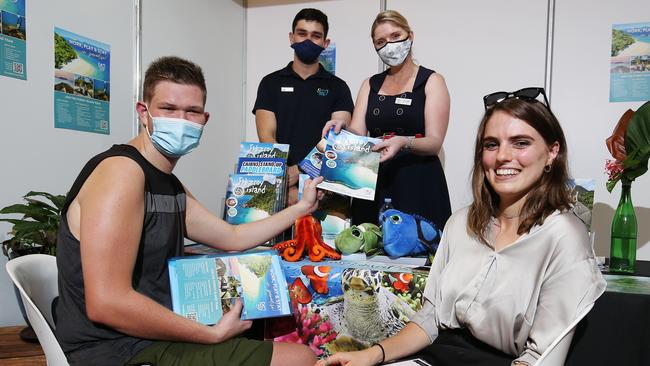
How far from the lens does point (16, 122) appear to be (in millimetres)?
2518

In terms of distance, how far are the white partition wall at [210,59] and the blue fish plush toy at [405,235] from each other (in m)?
2.42

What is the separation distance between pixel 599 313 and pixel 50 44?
9.55 ft

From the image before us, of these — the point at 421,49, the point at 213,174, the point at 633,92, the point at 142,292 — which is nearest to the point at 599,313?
the point at 142,292

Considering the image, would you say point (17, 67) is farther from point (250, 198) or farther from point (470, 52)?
point (470, 52)

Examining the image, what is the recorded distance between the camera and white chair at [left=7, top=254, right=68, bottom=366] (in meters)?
1.27

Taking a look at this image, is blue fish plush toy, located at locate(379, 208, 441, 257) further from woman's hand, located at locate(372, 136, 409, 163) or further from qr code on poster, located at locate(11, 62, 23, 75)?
qr code on poster, located at locate(11, 62, 23, 75)

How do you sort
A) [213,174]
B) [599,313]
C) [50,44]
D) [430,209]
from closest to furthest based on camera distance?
1. [599,313]
2. [430,209]
3. [50,44]
4. [213,174]

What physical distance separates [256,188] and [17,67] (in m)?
1.51

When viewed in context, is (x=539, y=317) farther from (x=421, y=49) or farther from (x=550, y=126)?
(x=421, y=49)

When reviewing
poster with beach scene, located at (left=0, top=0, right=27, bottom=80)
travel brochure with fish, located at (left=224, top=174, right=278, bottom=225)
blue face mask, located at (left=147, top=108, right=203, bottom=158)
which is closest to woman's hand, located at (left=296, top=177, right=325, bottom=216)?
travel brochure with fish, located at (left=224, top=174, right=278, bottom=225)

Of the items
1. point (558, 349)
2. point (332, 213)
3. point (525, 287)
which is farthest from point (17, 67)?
point (558, 349)

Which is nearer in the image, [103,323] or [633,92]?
[103,323]

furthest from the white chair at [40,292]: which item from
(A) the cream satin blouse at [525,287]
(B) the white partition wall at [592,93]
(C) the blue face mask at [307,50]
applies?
(B) the white partition wall at [592,93]

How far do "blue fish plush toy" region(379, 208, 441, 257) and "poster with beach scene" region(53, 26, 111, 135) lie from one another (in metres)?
2.07
